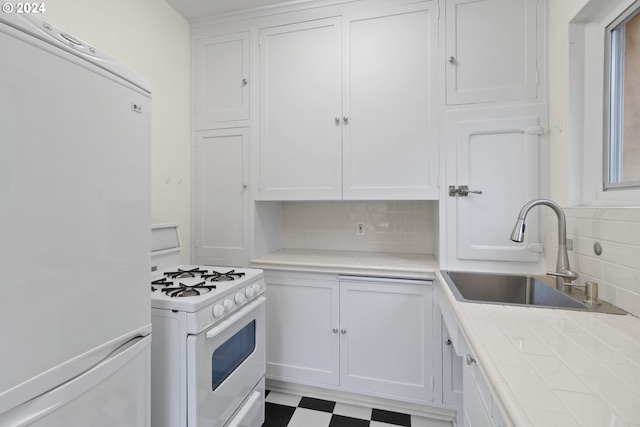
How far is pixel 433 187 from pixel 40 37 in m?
1.74

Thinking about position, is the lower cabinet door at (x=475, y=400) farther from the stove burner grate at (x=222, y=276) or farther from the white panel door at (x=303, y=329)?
the stove burner grate at (x=222, y=276)

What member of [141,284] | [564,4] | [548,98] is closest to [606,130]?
[548,98]

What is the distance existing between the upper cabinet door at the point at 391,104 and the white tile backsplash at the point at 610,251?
686 millimetres

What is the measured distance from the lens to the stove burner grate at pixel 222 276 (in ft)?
5.02

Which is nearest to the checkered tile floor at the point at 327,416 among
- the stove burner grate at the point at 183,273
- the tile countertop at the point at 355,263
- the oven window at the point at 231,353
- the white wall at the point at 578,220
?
the oven window at the point at 231,353

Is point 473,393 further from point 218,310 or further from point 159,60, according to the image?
point 159,60

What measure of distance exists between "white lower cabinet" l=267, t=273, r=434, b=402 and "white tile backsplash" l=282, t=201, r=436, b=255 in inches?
22.9

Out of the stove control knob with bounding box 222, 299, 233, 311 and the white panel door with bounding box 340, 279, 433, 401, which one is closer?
the stove control knob with bounding box 222, 299, 233, 311

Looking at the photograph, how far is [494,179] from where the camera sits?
1.67 metres

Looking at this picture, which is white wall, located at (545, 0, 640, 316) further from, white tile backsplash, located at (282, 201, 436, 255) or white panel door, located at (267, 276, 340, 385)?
white panel door, located at (267, 276, 340, 385)

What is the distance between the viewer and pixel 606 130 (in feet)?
4.31

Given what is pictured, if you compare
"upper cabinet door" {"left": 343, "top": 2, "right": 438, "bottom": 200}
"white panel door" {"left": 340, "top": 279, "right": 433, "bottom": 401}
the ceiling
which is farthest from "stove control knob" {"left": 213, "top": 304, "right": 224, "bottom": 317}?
the ceiling

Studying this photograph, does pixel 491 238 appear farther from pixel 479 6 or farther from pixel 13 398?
pixel 13 398

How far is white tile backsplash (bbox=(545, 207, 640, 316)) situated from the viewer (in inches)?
39.9
